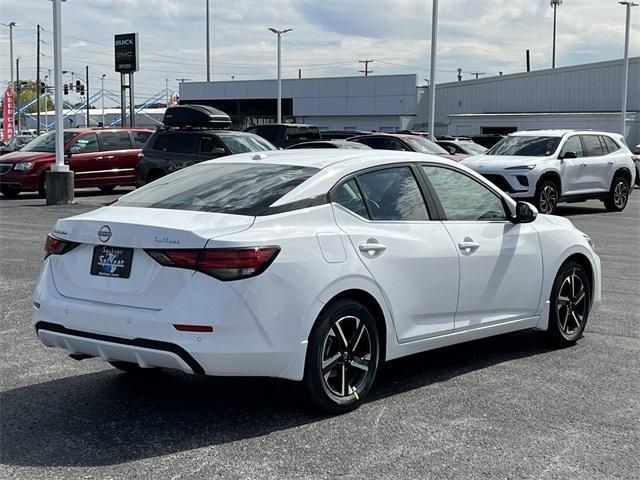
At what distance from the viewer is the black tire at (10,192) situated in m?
22.0

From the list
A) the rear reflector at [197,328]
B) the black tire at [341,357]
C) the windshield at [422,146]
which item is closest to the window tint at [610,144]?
the windshield at [422,146]

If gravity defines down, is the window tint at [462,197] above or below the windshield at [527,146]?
below

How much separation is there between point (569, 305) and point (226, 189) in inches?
121

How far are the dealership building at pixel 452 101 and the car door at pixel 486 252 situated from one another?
4736cm

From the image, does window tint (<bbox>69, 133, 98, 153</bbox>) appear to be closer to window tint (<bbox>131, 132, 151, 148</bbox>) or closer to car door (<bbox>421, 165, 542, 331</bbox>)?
window tint (<bbox>131, 132, 151, 148</bbox>)

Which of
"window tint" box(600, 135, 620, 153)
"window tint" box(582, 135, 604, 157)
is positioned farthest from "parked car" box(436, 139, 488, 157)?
"window tint" box(582, 135, 604, 157)

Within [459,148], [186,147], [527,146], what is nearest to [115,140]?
[186,147]

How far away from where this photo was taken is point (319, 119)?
70.4 metres

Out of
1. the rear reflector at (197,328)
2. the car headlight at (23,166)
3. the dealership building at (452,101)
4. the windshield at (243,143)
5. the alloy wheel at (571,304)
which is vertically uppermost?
the dealership building at (452,101)

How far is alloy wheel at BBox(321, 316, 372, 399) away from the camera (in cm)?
516

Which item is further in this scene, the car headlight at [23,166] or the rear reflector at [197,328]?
the car headlight at [23,166]

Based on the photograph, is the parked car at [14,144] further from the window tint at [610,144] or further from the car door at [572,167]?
the window tint at [610,144]

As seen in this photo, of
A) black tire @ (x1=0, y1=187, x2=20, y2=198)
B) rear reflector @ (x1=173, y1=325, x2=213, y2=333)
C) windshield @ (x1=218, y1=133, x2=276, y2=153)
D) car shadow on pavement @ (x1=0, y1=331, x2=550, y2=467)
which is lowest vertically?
car shadow on pavement @ (x1=0, y1=331, x2=550, y2=467)

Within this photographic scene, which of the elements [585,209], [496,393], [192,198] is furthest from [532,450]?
[585,209]
